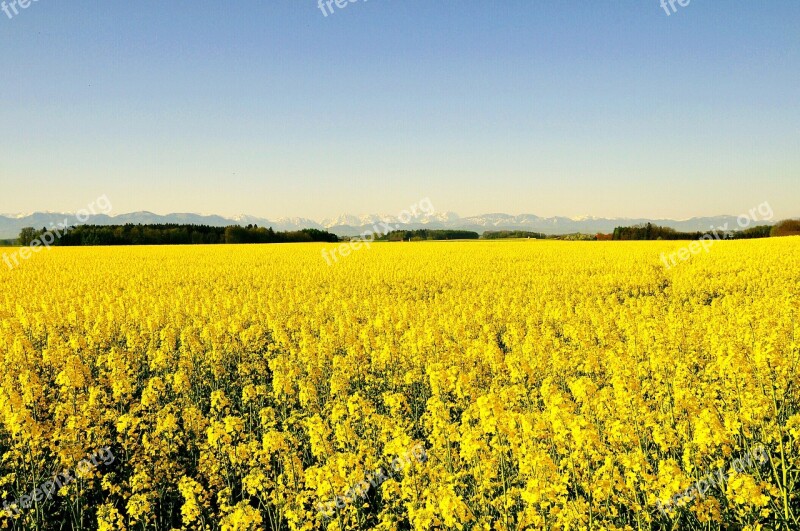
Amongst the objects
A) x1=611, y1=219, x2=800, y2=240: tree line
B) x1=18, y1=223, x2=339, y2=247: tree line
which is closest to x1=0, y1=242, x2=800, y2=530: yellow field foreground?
x1=18, y1=223, x2=339, y2=247: tree line

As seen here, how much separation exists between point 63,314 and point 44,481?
11331 mm

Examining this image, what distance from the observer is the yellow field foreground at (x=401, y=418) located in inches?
181

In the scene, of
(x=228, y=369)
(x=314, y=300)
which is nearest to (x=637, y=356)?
(x=228, y=369)

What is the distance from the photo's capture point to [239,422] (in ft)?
19.7

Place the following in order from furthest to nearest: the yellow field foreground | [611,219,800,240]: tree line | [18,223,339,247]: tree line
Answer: [611,219,800,240]: tree line → [18,223,339,247]: tree line → the yellow field foreground

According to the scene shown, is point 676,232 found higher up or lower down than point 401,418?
higher up

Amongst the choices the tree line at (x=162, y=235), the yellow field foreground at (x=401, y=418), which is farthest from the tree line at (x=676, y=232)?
the yellow field foreground at (x=401, y=418)

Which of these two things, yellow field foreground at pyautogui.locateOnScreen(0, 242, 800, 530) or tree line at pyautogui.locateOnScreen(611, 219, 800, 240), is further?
tree line at pyautogui.locateOnScreen(611, 219, 800, 240)

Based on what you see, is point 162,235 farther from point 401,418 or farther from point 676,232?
point 676,232

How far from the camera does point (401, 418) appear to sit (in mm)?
7207

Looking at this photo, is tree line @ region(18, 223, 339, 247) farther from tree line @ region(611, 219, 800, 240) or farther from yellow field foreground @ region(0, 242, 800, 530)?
yellow field foreground @ region(0, 242, 800, 530)

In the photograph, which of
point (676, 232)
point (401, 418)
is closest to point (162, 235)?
point (401, 418)

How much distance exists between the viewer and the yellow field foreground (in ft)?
15.1

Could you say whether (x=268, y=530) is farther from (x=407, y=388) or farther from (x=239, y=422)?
(x=407, y=388)
